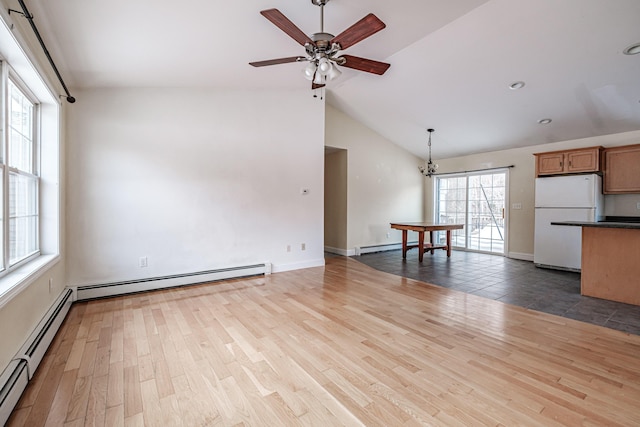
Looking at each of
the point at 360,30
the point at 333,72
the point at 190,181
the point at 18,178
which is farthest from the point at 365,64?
the point at 18,178

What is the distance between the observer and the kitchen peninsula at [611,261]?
3295mm

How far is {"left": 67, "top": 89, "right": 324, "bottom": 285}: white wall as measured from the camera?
3465 mm

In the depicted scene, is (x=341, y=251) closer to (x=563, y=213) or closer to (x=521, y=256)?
(x=521, y=256)

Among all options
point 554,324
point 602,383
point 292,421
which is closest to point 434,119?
point 554,324

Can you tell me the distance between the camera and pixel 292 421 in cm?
151

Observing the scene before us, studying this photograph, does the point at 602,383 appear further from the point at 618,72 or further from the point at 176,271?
the point at 176,271

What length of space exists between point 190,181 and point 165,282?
1.41 meters

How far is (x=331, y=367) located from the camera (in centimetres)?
202

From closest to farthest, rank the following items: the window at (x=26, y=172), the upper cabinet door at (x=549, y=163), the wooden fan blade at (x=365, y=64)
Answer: the window at (x=26, y=172) → the wooden fan blade at (x=365, y=64) → the upper cabinet door at (x=549, y=163)

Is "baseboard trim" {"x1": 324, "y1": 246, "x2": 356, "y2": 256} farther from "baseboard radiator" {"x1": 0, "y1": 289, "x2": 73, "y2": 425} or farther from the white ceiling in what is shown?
"baseboard radiator" {"x1": 0, "y1": 289, "x2": 73, "y2": 425}

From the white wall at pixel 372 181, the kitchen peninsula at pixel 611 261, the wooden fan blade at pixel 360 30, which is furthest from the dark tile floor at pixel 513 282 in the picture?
the wooden fan blade at pixel 360 30

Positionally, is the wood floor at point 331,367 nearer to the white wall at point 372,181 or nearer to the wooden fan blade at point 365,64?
the wooden fan blade at point 365,64

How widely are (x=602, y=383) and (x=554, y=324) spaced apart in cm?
100

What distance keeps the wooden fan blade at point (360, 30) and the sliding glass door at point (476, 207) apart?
5.54 m
